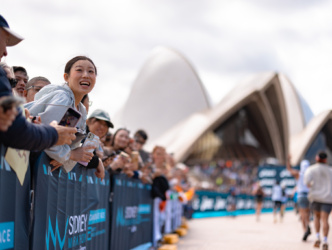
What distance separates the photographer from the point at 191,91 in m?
53.3

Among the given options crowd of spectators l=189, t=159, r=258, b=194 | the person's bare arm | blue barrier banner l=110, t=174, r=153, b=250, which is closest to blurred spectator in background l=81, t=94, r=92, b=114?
blue barrier banner l=110, t=174, r=153, b=250

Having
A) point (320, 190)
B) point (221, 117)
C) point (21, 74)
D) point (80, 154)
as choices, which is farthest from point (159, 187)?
point (221, 117)

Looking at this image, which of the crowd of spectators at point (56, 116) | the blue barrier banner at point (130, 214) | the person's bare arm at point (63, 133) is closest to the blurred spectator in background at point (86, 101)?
the crowd of spectators at point (56, 116)

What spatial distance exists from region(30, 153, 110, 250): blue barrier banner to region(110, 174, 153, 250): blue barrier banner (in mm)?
412

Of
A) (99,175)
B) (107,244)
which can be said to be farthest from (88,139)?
(107,244)

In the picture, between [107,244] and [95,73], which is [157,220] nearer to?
[107,244]

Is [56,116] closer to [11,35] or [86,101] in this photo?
[11,35]

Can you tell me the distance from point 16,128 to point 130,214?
456 centimetres

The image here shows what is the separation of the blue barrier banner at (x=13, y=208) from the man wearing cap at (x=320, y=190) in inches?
266

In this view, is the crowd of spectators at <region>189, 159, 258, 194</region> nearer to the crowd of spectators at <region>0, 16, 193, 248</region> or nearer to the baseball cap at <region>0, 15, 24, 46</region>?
the crowd of spectators at <region>0, 16, 193, 248</region>

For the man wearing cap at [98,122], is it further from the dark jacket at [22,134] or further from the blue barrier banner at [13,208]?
the dark jacket at [22,134]

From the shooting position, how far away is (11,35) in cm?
Result: 254

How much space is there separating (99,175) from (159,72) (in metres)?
50.6

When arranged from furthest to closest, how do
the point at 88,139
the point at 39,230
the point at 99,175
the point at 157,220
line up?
the point at 157,220, the point at 99,175, the point at 88,139, the point at 39,230
